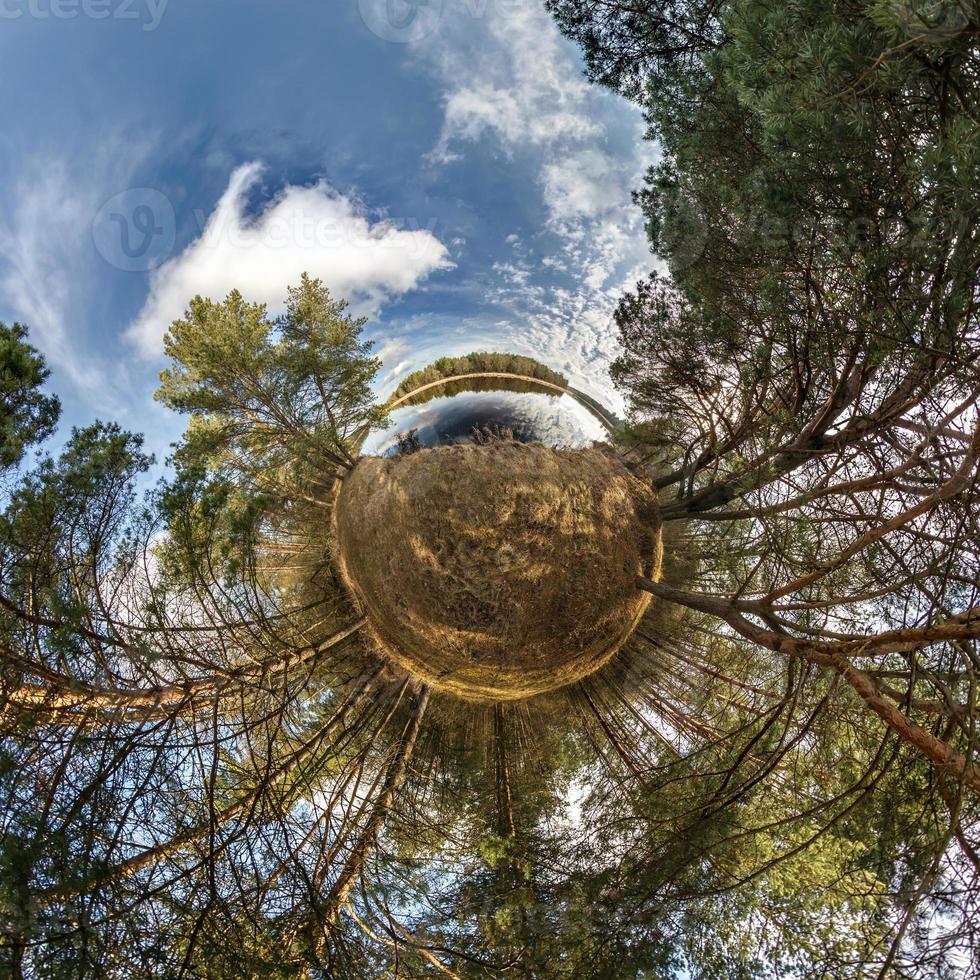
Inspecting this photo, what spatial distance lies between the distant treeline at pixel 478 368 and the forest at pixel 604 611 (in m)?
0.90

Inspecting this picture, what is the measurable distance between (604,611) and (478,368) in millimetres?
3864

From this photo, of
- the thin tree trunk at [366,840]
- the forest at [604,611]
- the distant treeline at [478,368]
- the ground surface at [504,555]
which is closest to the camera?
the forest at [604,611]

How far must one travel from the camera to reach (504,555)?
5.03 meters

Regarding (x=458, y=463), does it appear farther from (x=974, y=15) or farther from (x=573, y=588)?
(x=974, y=15)

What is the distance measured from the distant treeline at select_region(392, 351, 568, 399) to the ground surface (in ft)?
6.37

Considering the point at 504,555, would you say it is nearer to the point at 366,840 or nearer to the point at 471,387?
the point at 366,840

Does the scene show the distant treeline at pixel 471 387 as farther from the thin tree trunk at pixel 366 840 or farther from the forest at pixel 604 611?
the thin tree trunk at pixel 366 840

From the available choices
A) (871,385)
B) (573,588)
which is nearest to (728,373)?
(871,385)

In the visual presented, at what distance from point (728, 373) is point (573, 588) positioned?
2.79 m

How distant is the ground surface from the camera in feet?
16.6

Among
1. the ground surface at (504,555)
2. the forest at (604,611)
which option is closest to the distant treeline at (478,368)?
the forest at (604,611)

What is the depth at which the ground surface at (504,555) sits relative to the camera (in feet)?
16.6

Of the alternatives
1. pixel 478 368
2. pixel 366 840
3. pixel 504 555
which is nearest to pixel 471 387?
pixel 478 368

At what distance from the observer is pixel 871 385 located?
4395 millimetres
